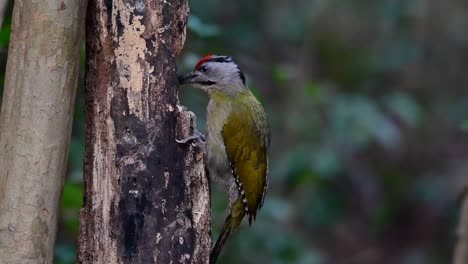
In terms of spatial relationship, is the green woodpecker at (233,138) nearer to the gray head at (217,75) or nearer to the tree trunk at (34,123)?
the gray head at (217,75)

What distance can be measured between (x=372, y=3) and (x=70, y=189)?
A: 505 centimetres

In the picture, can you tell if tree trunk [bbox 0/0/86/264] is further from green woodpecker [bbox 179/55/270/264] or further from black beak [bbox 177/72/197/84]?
black beak [bbox 177/72/197/84]

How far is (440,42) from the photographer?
10633mm

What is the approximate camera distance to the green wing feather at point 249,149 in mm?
5680

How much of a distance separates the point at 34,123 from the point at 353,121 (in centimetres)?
443

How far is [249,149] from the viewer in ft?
19.0

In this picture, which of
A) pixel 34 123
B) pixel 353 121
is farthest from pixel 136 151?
pixel 353 121

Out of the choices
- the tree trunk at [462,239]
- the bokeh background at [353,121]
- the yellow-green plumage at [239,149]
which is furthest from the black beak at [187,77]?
the tree trunk at [462,239]

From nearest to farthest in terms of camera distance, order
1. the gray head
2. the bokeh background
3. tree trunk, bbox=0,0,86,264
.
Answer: tree trunk, bbox=0,0,86,264 < the gray head < the bokeh background

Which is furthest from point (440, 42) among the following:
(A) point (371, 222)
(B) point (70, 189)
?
(B) point (70, 189)

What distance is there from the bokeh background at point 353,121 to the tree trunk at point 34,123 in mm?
2464

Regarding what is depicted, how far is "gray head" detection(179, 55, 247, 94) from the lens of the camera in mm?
5938

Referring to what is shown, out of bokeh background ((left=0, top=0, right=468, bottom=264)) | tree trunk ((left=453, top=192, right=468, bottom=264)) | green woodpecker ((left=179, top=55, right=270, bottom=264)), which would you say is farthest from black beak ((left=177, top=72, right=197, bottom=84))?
tree trunk ((left=453, top=192, right=468, bottom=264))

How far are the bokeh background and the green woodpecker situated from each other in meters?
0.74
